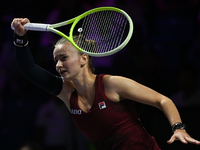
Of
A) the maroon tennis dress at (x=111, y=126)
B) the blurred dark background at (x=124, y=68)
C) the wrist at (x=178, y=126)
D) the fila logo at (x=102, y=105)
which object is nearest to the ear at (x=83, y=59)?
the maroon tennis dress at (x=111, y=126)

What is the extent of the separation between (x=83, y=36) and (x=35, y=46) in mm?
1429

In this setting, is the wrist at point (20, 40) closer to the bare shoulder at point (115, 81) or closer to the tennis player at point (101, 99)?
the tennis player at point (101, 99)

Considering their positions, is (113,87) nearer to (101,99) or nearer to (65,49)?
(101,99)

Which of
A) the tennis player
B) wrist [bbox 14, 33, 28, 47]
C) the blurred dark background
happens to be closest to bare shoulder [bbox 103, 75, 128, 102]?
the tennis player

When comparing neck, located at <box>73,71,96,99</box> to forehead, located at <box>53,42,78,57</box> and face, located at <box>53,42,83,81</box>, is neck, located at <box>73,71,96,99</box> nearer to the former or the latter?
face, located at <box>53,42,83,81</box>

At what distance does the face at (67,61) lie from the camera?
5.36 feet

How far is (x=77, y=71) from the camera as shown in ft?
5.50

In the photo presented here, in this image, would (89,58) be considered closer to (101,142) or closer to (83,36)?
(83,36)

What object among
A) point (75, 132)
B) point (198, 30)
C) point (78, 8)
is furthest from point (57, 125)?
point (198, 30)

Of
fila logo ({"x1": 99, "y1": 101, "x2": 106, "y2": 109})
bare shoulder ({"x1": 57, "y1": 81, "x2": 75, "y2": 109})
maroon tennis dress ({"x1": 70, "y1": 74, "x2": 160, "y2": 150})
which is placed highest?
bare shoulder ({"x1": 57, "y1": 81, "x2": 75, "y2": 109})

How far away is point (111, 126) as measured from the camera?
1.62 metres

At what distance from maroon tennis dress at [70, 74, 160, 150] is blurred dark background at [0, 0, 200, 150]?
0.90 meters

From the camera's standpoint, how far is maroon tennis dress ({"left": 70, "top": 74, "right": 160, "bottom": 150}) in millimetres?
1618

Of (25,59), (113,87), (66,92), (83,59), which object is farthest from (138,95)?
(25,59)
